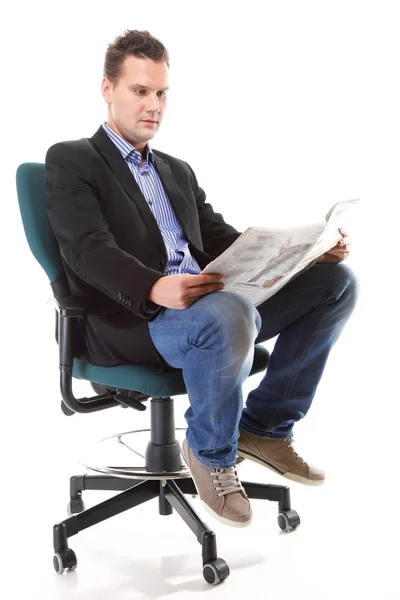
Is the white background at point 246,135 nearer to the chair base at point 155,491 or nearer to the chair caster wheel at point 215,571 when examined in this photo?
the chair base at point 155,491

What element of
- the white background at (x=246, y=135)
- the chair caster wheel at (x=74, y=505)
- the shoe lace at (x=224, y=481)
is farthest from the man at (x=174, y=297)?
the white background at (x=246, y=135)

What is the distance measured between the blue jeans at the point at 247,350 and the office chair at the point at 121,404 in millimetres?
93

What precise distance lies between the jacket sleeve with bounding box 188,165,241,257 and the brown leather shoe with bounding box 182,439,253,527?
788 mm

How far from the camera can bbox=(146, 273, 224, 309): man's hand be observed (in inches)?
74.2

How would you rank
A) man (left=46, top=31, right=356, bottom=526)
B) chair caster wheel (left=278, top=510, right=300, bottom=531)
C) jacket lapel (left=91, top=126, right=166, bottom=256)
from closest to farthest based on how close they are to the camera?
man (left=46, top=31, right=356, bottom=526), jacket lapel (left=91, top=126, right=166, bottom=256), chair caster wheel (left=278, top=510, right=300, bottom=531)

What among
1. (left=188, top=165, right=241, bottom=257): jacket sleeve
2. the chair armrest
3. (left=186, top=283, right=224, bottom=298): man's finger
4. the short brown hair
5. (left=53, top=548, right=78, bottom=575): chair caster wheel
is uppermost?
the short brown hair

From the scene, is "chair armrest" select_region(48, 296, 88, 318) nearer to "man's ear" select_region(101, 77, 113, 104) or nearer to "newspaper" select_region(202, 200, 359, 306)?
"newspaper" select_region(202, 200, 359, 306)

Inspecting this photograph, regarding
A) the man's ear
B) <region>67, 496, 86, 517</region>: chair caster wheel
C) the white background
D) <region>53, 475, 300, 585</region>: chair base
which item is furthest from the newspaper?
the white background

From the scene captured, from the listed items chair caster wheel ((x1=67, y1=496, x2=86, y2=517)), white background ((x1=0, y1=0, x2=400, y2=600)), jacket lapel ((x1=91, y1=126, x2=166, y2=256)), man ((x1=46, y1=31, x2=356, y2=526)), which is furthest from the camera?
white background ((x1=0, y1=0, x2=400, y2=600))

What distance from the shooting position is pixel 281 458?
7.50 ft

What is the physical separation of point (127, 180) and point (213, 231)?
424mm

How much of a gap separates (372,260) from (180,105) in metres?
1.23

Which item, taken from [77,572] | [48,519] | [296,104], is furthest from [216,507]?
[296,104]

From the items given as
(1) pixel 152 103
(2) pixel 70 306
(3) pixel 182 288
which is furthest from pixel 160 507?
(1) pixel 152 103
